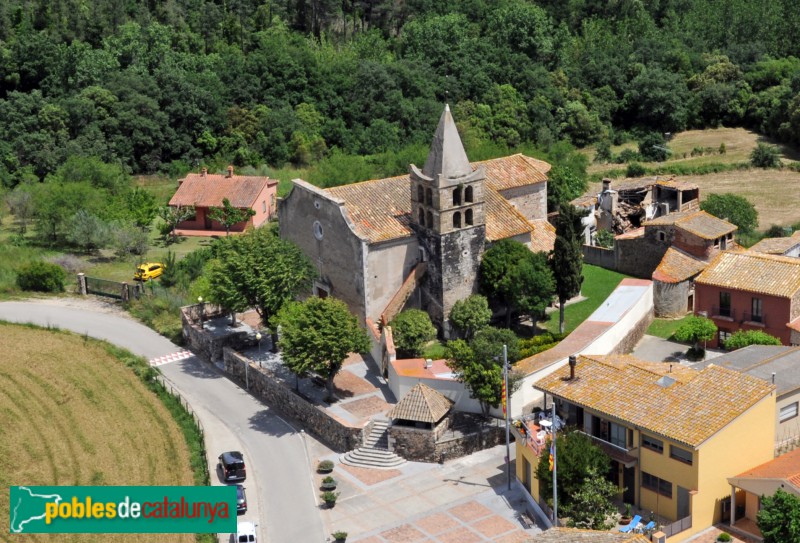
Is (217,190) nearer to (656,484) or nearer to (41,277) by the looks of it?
(41,277)

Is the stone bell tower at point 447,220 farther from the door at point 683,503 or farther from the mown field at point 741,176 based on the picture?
the mown field at point 741,176

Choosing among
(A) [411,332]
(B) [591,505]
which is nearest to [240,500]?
(A) [411,332]

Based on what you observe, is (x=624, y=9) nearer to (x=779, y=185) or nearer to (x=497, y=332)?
(x=779, y=185)

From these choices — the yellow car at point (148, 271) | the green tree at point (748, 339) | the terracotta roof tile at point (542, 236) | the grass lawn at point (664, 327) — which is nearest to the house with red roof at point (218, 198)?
the yellow car at point (148, 271)

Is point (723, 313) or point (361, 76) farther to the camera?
point (361, 76)

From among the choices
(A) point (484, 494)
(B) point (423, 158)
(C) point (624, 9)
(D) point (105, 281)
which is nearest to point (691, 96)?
(C) point (624, 9)

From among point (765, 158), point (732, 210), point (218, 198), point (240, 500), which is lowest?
point (240, 500)

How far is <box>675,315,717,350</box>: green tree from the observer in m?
66.0

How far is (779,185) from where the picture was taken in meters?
105

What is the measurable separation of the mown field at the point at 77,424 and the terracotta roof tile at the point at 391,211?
1625 centimetres

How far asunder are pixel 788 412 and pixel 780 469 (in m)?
4.45

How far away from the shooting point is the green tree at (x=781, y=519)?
4628 cm

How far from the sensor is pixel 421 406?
5753 cm

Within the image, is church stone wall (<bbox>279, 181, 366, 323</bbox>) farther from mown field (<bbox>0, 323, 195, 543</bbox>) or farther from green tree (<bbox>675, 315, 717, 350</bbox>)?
green tree (<bbox>675, 315, 717, 350</bbox>)
